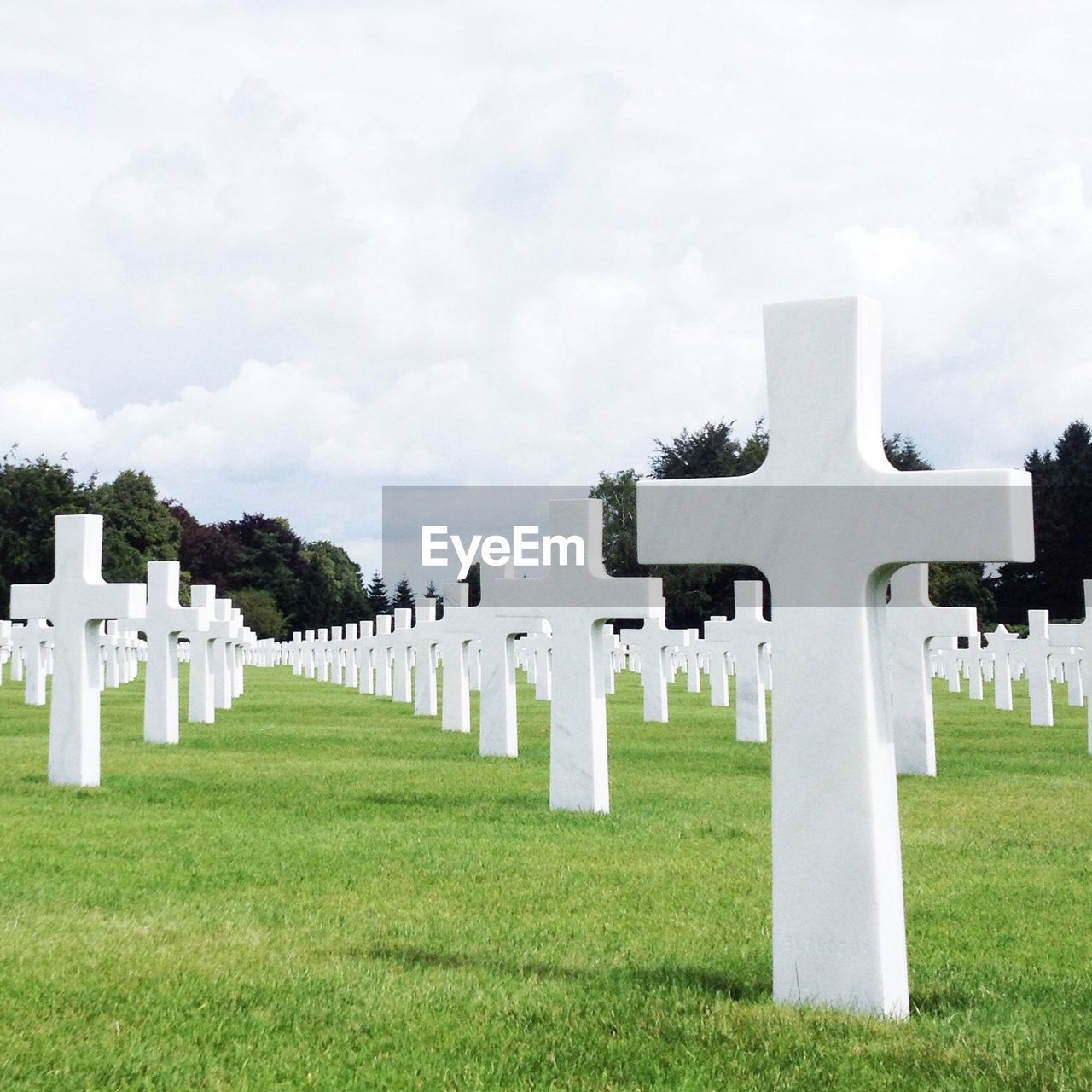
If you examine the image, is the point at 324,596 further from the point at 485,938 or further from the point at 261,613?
the point at 485,938

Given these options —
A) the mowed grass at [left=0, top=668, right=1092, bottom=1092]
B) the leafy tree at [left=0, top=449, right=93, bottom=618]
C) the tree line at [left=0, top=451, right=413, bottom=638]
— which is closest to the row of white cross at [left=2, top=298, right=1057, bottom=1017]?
the mowed grass at [left=0, top=668, right=1092, bottom=1092]

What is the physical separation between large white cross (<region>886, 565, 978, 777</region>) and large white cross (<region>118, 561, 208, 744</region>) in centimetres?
895

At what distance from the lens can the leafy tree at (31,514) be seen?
2699 inches

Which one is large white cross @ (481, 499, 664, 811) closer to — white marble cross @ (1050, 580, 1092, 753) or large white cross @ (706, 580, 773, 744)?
large white cross @ (706, 580, 773, 744)

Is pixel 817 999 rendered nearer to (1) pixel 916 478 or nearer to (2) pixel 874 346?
(1) pixel 916 478

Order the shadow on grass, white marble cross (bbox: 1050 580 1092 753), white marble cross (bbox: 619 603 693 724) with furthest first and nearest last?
white marble cross (bbox: 619 603 693 724), white marble cross (bbox: 1050 580 1092 753), the shadow on grass

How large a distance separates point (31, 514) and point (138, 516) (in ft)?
26.6

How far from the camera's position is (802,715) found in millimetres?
6281

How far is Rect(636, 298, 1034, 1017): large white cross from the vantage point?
6070mm

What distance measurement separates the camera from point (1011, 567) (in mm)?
68812

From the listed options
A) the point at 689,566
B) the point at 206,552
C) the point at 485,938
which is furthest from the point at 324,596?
the point at 485,938

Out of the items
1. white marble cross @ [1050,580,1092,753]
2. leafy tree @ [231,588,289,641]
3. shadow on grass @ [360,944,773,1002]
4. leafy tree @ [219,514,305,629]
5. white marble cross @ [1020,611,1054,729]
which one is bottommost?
shadow on grass @ [360,944,773,1002]

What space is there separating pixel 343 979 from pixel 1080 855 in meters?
6.15

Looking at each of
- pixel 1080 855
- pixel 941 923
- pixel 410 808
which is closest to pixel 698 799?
pixel 410 808
